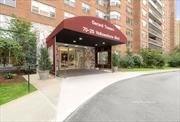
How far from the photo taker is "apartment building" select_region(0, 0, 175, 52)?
69.4 feet

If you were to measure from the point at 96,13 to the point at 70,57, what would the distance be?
12.2 meters

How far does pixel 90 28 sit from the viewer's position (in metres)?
16.5

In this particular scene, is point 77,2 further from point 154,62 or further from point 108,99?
point 108,99

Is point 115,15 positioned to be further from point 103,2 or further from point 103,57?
point 103,57

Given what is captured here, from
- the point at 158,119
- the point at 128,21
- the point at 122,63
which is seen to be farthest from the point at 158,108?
the point at 128,21

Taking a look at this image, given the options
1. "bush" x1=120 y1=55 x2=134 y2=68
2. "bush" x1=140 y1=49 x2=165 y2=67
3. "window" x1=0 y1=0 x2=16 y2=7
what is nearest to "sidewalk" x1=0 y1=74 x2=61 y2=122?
"window" x1=0 y1=0 x2=16 y2=7

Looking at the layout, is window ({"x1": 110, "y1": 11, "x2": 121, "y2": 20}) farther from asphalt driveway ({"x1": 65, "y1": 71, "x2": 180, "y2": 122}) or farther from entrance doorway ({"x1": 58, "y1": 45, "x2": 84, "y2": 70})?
asphalt driveway ({"x1": 65, "y1": 71, "x2": 180, "y2": 122})

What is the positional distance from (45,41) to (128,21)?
27.0m

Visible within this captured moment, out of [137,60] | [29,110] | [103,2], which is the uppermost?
[103,2]

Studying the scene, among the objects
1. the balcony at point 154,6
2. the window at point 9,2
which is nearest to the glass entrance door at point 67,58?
the window at point 9,2

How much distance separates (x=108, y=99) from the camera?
8.15m

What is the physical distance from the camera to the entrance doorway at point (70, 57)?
25.3m

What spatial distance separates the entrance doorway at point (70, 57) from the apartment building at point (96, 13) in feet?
11.8

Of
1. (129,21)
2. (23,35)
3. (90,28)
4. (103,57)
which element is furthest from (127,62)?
(23,35)
